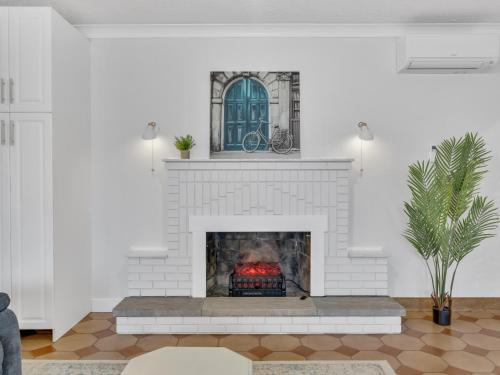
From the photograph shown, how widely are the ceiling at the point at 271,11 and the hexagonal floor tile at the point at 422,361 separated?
2.61 m

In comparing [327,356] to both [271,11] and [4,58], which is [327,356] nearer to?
[271,11]

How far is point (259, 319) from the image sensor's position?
315cm

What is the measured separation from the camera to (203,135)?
3.62 meters

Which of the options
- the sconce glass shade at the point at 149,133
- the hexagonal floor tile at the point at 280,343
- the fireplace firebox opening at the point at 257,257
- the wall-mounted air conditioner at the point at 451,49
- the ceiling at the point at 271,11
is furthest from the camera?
the fireplace firebox opening at the point at 257,257

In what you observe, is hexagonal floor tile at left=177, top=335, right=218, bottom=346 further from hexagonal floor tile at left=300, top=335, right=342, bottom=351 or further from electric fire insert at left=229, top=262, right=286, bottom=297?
hexagonal floor tile at left=300, top=335, right=342, bottom=351

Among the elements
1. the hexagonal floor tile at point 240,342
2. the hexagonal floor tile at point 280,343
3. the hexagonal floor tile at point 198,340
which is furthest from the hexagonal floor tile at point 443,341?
the hexagonal floor tile at point 198,340

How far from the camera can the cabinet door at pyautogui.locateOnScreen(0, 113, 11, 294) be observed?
2914 mm

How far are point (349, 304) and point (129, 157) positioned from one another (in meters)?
2.29

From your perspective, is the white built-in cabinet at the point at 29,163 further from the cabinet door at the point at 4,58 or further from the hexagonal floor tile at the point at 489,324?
the hexagonal floor tile at the point at 489,324

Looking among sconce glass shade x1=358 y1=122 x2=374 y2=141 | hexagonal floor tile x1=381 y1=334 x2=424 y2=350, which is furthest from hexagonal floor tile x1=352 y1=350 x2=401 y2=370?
sconce glass shade x1=358 y1=122 x2=374 y2=141

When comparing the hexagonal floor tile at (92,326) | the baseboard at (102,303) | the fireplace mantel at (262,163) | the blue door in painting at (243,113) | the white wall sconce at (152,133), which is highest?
the blue door in painting at (243,113)

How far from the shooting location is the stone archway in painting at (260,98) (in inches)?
142

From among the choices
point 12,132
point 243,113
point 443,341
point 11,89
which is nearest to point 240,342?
point 443,341

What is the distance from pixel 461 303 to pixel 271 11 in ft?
10.1
